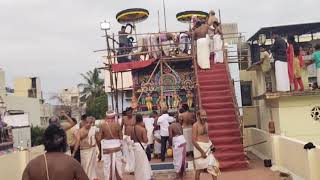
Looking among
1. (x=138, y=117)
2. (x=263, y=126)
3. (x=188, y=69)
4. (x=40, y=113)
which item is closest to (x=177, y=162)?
(x=138, y=117)

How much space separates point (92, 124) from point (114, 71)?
7815mm

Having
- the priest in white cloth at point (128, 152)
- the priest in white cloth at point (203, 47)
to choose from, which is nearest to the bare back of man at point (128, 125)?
the priest in white cloth at point (128, 152)

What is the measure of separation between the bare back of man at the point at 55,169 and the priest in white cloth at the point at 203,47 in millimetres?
12032

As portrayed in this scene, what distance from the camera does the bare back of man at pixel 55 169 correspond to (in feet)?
14.4

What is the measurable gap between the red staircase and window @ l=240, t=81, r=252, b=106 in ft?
14.7

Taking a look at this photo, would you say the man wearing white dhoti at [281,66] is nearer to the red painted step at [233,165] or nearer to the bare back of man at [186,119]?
the red painted step at [233,165]

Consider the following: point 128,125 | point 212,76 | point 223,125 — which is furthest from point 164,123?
point 128,125

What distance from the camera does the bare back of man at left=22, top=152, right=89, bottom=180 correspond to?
14.4ft

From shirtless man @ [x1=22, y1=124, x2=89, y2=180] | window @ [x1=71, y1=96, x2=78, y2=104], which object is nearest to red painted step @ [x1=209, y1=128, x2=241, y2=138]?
shirtless man @ [x1=22, y1=124, x2=89, y2=180]

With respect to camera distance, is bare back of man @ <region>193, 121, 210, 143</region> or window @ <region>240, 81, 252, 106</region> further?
window @ <region>240, 81, 252, 106</region>

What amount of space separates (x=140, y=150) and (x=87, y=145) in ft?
3.66

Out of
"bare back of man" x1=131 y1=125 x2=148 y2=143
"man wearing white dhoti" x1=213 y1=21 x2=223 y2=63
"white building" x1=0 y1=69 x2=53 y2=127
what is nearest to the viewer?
"bare back of man" x1=131 y1=125 x2=148 y2=143

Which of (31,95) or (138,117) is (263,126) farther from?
(31,95)

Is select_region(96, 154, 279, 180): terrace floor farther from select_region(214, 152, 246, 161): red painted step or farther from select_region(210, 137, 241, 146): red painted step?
select_region(210, 137, 241, 146): red painted step
